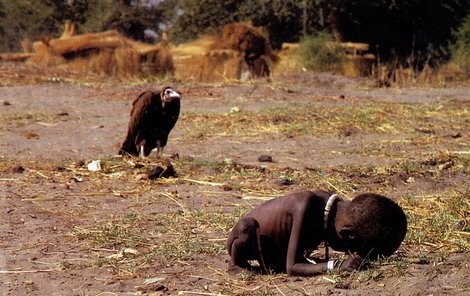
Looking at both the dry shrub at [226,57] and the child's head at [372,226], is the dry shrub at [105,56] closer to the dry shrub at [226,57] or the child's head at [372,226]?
the dry shrub at [226,57]

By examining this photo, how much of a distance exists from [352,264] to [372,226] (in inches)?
8.7

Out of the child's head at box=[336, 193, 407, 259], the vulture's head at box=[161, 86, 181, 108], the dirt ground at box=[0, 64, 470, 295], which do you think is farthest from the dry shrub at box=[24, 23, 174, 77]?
the child's head at box=[336, 193, 407, 259]

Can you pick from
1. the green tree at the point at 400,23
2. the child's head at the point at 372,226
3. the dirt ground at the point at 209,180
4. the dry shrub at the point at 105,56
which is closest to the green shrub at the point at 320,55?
the dry shrub at the point at 105,56

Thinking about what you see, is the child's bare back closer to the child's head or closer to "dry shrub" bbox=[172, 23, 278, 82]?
the child's head

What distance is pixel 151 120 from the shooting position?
31.0ft

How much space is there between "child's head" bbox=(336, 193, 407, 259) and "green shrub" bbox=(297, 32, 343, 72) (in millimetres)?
18601

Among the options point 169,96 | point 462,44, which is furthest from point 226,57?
point 169,96

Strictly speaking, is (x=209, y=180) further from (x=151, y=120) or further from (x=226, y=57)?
(x=226, y=57)

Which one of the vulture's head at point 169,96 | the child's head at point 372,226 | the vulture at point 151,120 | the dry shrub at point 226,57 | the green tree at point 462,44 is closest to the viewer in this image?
the child's head at point 372,226

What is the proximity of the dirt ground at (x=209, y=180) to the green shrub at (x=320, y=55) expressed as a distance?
5.99 m

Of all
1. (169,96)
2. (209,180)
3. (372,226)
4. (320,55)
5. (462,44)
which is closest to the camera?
(372,226)

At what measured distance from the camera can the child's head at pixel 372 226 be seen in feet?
15.4

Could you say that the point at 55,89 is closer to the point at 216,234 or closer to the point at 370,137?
the point at 370,137

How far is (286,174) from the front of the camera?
864 centimetres
